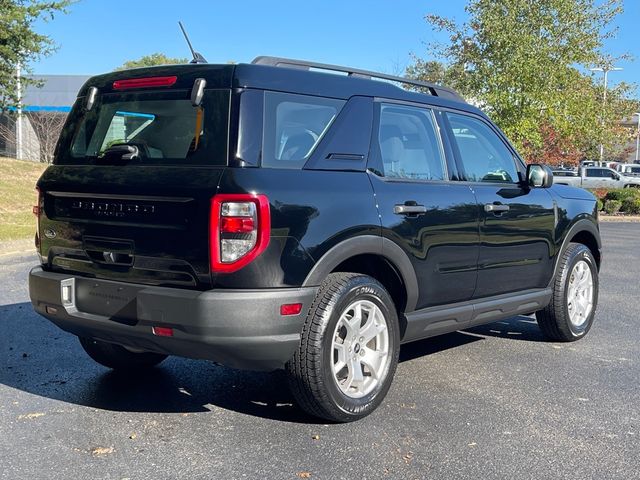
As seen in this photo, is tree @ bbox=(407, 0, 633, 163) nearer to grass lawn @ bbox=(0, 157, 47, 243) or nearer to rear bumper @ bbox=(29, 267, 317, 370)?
grass lawn @ bbox=(0, 157, 47, 243)

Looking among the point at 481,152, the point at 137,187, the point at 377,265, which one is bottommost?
the point at 377,265

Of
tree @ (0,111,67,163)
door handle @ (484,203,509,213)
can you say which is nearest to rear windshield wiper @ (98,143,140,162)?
door handle @ (484,203,509,213)

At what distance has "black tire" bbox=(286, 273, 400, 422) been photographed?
395 cm

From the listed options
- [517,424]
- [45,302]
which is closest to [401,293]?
[517,424]

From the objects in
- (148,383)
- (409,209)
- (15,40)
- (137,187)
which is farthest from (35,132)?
(409,209)

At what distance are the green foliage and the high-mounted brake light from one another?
23.9m

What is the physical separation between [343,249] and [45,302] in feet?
5.98

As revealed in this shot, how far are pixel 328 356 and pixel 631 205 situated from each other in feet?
78.5

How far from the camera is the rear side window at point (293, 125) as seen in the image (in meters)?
3.94

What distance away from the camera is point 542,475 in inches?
139

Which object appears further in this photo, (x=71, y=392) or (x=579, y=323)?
(x=579, y=323)

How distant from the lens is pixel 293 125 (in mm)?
4113

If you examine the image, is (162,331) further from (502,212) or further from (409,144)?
(502,212)

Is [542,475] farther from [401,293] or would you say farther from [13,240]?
[13,240]
